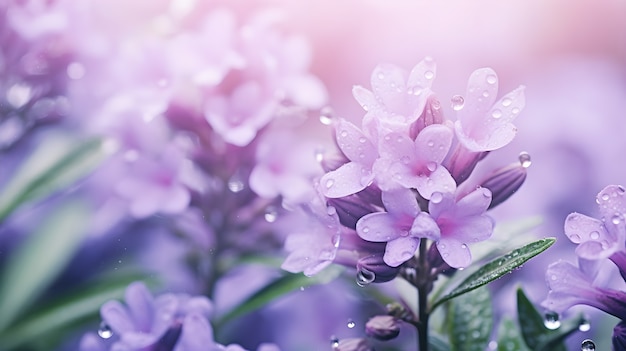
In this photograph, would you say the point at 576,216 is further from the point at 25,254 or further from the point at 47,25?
the point at 25,254

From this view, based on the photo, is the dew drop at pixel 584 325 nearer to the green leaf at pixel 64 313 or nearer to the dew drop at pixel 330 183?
the dew drop at pixel 330 183

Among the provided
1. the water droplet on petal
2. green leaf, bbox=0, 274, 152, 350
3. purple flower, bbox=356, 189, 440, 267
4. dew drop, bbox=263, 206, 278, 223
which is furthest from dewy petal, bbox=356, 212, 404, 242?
green leaf, bbox=0, 274, 152, 350

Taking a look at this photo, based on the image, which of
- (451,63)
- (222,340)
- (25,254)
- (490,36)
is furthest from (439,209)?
(490,36)

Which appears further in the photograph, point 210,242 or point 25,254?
point 25,254

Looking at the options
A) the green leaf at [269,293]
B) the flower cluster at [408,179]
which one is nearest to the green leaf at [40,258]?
the green leaf at [269,293]

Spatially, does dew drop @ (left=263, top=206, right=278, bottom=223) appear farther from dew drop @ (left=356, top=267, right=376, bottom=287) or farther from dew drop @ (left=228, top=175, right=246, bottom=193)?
dew drop @ (left=356, top=267, right=376, bottom=287)

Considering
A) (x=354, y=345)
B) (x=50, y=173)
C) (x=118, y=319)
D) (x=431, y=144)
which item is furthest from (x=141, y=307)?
(x=50, y=173)
